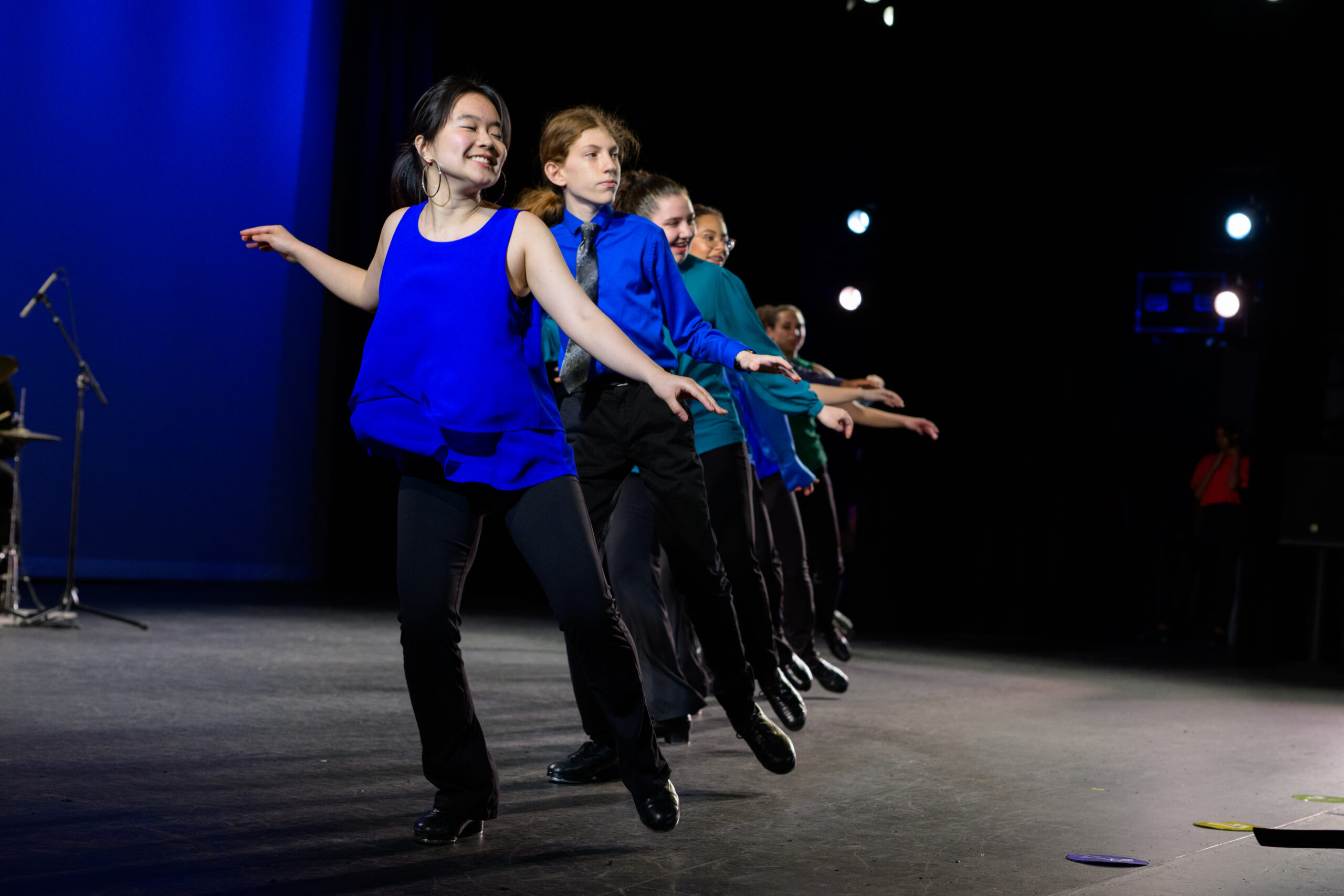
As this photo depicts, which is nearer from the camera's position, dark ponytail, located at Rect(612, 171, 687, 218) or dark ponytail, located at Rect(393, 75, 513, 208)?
dark ponytail, located at Rect(393, 75, 513, 208)

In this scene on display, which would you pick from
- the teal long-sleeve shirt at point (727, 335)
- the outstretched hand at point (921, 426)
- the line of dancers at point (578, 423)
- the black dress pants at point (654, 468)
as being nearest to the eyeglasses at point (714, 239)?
the line of dancers at point (578, 423)

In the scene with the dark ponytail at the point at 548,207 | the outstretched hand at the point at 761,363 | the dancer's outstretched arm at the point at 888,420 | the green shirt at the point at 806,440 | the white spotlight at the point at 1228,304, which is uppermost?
the white spotlight at the point at 1228,304

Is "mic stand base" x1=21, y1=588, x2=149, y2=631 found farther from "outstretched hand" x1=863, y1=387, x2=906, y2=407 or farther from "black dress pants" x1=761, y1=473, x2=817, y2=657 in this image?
"outstretched hand" x1=863, y1=387, x2=906, y2=407

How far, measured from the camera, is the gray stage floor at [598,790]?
2.27 meters

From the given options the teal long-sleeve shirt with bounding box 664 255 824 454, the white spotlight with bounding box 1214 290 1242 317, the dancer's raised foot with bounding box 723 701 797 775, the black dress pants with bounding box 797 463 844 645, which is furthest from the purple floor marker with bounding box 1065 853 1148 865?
the white spotlight with bounding box 1214 290 1242 317

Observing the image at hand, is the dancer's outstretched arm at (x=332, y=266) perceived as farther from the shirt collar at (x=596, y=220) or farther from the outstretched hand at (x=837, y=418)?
the outstretched hand at (x=837, y=418)

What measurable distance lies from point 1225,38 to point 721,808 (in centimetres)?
618

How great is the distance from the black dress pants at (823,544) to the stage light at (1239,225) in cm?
423

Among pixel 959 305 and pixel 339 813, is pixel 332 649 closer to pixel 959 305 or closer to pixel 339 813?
pixel 339 813

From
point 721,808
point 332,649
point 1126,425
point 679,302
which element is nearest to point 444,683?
point 721,808

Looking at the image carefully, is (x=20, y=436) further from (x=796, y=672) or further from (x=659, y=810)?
(x=659, y=810)

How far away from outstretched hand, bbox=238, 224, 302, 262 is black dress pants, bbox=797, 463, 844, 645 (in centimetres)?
360

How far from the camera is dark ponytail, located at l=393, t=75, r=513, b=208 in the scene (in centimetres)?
243

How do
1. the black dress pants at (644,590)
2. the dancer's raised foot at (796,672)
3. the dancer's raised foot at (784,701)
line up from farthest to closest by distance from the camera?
the dancer's raised foot at (796,672), the dancer's raised foot at (784,701), the black dress pants at (644,590)
